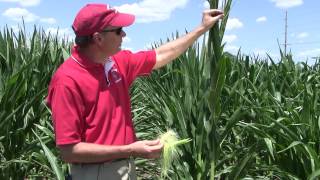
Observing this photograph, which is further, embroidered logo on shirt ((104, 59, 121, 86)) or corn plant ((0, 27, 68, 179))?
corn plant ((0, 27, 68, 179))

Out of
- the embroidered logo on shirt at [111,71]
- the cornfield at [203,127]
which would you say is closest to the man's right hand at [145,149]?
the embroidered logo on shirt at [111,71]

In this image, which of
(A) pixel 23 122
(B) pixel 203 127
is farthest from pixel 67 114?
(A) pixel 23 122

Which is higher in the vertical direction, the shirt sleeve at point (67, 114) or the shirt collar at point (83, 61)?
the shirt collar at point (83, 61)

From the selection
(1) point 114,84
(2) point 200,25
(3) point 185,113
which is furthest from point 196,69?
(1) point 114,84

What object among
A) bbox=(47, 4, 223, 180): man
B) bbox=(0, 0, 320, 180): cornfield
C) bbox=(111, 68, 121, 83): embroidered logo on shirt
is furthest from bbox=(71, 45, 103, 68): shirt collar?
bbox=(0, 0, 320, 180): cornfield

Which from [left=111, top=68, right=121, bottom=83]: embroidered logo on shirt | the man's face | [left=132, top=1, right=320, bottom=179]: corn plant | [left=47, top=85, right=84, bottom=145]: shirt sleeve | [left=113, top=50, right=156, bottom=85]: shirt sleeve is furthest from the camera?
[left=132, top=1, right=320, bottom=179]: corn plant

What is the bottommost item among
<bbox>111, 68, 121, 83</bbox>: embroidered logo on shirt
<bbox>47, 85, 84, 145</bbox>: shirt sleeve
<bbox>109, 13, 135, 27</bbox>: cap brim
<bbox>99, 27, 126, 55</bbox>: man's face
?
<bbox>47, 85, 84, 145</bbox>: shirt sleeve

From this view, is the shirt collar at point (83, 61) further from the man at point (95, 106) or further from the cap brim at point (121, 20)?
the cap brim at point (121, 20)

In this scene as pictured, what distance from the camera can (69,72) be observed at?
2.16 meters

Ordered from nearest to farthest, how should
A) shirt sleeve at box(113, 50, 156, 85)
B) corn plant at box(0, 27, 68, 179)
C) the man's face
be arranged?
the man's face
shirt sleeve at box(113, 50, 156, 85)
corn plant at box(0, 27, 68, 179)

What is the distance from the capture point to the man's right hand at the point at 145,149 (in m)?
2.09

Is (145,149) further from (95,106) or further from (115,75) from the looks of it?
(115,75)

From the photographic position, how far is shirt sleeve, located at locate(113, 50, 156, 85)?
99.7 inches

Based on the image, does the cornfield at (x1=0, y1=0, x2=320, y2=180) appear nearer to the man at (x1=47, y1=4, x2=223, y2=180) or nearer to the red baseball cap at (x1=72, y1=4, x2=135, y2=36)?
the man at (x1=47, y1=4, x2=223, y2=180)
